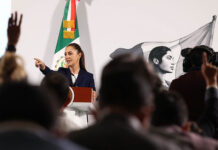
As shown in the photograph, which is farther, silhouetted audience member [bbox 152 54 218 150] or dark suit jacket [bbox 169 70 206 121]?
dark suit jacket [bbox 169 70 206 121]

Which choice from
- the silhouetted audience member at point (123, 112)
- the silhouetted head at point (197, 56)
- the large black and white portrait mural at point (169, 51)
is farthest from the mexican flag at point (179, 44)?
the silhouetted audience member at point (123, 112)

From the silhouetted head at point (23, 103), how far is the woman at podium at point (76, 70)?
4124mm

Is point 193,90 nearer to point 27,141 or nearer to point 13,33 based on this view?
Answer: point 13,33

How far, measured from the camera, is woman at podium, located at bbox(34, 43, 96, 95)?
508 cm

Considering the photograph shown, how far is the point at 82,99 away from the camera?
440cm

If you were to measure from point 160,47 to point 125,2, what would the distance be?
2.75 ft

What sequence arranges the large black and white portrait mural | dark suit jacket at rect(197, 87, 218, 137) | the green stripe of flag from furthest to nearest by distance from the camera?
1. the large black and white portrait mural
2. the green stripe of flag
3. dark suit jacket at rect(197, 87, 218, 137)

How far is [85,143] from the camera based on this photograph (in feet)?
3.73

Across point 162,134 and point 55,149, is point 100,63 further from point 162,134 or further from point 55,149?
point 55,149

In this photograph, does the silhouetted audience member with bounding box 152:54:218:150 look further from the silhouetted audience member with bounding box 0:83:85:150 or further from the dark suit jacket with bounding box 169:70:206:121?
the dark suit jacket with bounding box 169:70:206:121

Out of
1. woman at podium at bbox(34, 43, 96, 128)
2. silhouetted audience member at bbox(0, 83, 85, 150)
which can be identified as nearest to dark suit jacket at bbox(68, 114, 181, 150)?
silhouetted audience member at bbox(0, 83, 85, 150)

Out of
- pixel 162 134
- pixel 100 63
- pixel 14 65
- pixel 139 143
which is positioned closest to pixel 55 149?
pixel 139 143

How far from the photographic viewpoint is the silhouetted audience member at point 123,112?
106 cm

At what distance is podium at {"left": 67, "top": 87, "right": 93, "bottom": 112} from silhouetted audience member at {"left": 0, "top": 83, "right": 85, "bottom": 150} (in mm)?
3434
